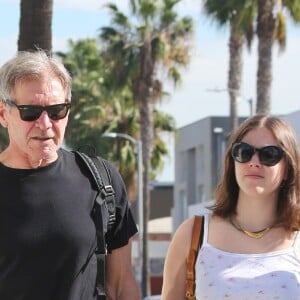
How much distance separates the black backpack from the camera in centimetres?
427

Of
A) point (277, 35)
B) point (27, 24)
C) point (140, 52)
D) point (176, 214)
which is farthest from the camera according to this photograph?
point (176, 214)

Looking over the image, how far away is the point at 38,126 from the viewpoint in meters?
4.15

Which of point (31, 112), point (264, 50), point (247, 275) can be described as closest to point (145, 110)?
point (264, 50)

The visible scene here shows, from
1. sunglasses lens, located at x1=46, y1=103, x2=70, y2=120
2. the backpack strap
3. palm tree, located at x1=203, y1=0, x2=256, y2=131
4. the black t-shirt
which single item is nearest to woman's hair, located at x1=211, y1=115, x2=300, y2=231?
the backpack strap

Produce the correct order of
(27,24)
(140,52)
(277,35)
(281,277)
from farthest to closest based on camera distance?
(140,52) → (277,35) → (27,24) → (281,277)

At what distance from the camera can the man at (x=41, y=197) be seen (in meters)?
4.15

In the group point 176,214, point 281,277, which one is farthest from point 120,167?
point 281,277

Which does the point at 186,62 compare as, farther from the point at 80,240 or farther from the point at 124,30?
the point at 80,240

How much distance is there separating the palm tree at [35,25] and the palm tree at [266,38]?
761 inches

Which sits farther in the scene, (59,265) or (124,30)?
(124,30)

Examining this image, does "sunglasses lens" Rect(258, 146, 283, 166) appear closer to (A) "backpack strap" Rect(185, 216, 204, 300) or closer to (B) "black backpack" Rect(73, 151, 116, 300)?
(A) "backpack strap" Rect(185, 216, 204, 300)

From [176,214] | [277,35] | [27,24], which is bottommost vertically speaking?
[176,214]

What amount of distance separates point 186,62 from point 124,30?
2578 millimetres

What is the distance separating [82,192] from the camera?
4.29m
